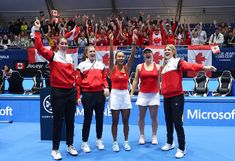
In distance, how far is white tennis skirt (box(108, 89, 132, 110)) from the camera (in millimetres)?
5121

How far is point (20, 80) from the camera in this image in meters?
9.92

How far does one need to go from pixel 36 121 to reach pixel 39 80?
3.03 meters

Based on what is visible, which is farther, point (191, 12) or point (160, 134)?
point (191, 12)

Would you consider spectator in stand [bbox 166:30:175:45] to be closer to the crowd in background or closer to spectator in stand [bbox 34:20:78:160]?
the crowd in background

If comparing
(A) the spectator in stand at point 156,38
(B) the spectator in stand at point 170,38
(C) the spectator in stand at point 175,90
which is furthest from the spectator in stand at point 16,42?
(C) the spectator in stand at point 175,90

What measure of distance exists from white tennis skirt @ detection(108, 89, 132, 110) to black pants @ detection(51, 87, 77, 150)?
23.8 inches

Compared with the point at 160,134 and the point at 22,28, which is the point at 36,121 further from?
the point at 22,28

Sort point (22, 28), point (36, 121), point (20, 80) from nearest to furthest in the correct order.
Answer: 1. point (36, 121)
2. point (20, 80)
3. point (22, 28)

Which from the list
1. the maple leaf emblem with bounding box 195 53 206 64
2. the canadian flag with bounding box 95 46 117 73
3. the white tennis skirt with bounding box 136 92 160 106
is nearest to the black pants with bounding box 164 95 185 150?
the white tennis skirt with bounding box 136 92 160 106

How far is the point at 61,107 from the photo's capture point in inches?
188

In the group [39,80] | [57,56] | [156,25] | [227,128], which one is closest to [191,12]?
[156,25]

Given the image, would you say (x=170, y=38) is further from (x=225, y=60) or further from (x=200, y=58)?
(x=225, y=60)

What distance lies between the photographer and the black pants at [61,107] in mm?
4746

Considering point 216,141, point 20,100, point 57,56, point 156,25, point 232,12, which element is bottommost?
point 216,141
